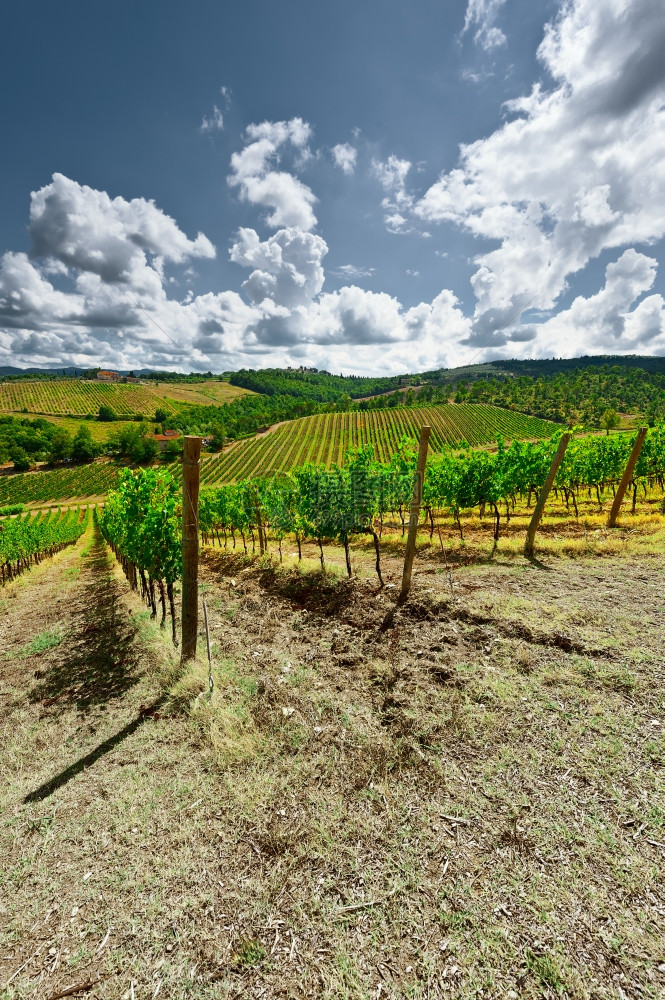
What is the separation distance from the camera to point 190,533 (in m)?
6.94

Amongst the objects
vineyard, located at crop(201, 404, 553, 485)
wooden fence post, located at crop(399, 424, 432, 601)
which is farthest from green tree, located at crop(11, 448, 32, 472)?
wooden fence post, located at crop(399, 424, 432, 601)

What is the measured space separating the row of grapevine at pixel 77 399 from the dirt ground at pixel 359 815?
180m

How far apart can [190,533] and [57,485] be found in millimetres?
105553

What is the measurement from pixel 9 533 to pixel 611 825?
4027 centimetres

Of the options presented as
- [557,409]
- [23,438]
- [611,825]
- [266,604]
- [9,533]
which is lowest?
[9,533]

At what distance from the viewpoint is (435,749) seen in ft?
16.3

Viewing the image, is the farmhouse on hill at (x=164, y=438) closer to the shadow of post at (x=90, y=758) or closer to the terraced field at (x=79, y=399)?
the terraced field at (x=79, y=399)

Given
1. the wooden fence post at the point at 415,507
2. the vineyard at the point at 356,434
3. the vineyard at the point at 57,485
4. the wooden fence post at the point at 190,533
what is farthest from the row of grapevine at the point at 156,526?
the vineyard at the point at 57,485

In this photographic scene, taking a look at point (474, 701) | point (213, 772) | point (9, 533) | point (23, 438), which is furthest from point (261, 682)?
point (23, 438)

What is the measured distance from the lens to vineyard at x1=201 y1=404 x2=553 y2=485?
292 ft

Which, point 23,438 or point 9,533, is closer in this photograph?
point 9,533

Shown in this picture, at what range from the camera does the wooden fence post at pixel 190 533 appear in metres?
6.68

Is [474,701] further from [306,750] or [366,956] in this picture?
[366,956]

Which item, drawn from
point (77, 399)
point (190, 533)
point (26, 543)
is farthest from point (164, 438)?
point (190, 533)
